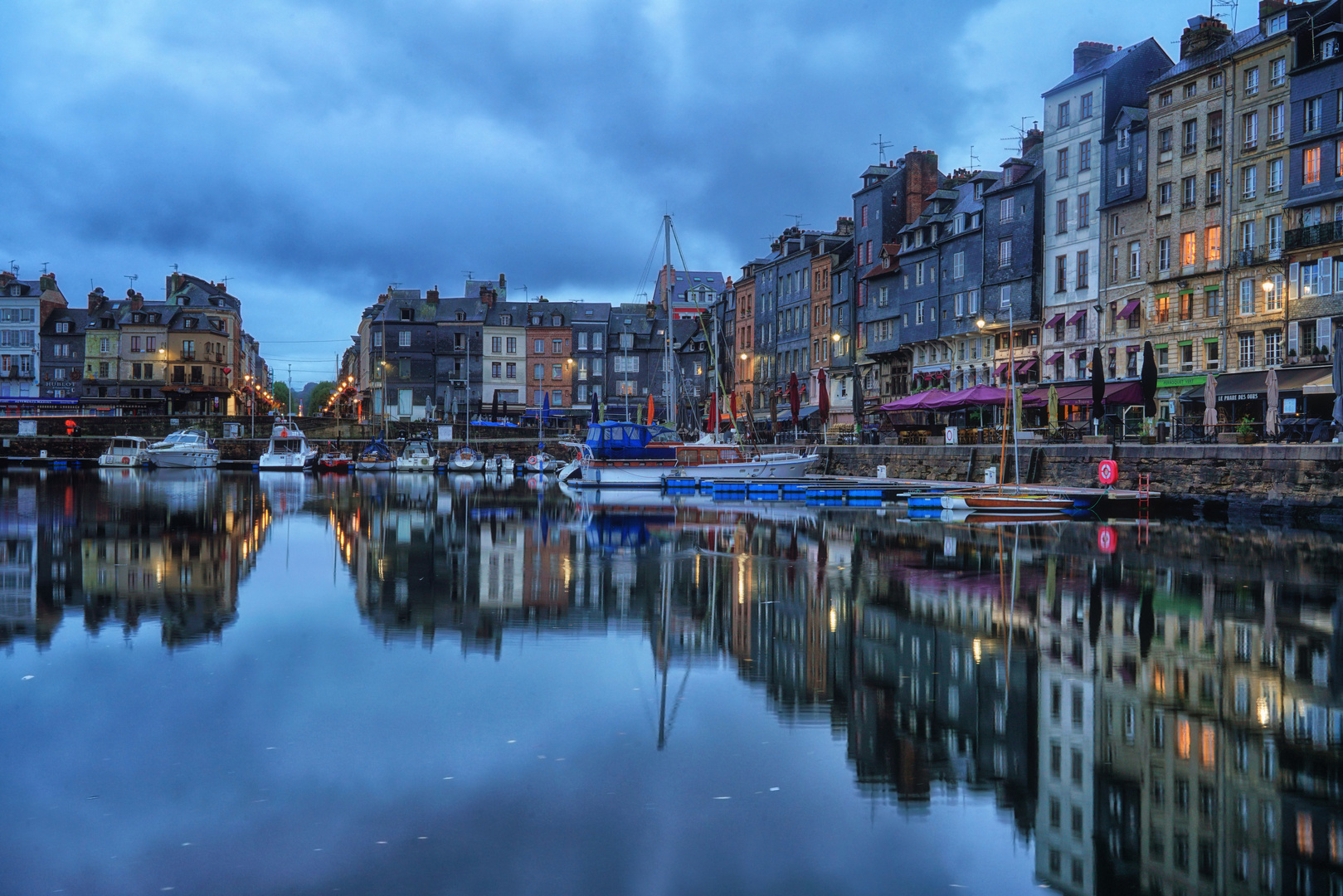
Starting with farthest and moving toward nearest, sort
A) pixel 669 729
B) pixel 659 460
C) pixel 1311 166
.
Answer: pixel 659 460 < pixel 1311 166 < pixel 669 729

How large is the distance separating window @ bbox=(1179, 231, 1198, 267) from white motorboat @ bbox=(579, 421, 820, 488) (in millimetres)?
18727

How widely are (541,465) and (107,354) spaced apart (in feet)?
167

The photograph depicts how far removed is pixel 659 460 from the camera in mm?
52438

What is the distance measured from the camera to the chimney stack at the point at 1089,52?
185 feet

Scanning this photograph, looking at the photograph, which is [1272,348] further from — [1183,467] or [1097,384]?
[1183,467]

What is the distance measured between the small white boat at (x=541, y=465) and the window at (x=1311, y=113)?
49.3 metres

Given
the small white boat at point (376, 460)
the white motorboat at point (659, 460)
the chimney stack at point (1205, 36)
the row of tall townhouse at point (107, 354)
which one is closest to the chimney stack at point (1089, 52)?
the chimney stack at point (1205, 36)

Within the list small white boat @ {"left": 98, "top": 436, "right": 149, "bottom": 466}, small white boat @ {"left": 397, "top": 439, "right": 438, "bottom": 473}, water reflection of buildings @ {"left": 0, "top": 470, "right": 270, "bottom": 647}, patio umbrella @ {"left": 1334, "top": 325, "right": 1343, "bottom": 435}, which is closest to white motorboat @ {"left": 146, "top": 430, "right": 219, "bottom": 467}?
small white boat @ {"left": 98, "top": 436, "right": 149, "bottom": 466}

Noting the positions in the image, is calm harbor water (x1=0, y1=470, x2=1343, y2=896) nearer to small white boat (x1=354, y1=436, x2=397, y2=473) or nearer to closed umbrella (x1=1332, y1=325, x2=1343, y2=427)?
closed umbrella (x1=1332, y1=325, x2=1343, y2=427)

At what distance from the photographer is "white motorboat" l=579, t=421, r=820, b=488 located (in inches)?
1953

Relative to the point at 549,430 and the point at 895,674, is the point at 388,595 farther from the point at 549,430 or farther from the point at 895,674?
the point at 549,430

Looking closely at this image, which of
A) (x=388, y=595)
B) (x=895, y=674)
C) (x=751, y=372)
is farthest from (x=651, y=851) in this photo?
(x=751, y=372)

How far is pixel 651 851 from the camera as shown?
6.93 metres

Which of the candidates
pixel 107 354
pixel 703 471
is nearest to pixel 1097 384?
pixel 703 471
